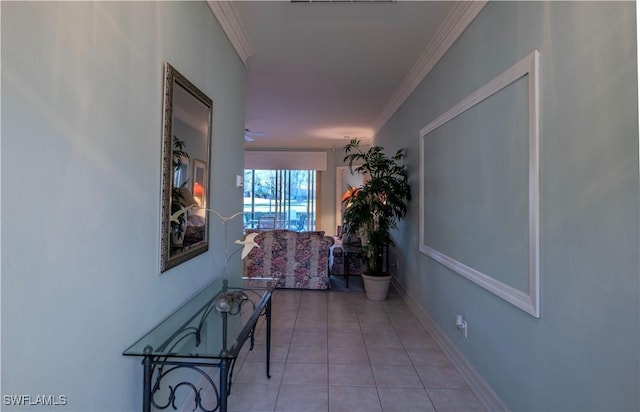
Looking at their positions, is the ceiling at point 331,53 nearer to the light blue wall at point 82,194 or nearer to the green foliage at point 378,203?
the green foliage at point 378,203

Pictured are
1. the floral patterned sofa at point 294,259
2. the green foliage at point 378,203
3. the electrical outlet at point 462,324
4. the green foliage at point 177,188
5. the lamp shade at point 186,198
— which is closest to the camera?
the green foliage at point 177,188

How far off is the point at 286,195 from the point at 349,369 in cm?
651

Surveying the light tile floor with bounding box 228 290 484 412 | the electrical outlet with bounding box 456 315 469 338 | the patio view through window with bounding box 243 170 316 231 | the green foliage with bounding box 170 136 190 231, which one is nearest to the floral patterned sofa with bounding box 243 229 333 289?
the light tile floor with bounding box 228 290 484 412

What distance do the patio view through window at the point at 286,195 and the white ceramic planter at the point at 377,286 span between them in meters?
4.57

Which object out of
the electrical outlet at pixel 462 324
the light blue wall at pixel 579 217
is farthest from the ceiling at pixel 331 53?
the electrical outlet at pixel 462 324

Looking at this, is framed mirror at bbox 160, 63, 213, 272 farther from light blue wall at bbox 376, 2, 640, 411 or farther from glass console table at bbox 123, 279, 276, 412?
light blue wall at bbox 376, 2, 640, 411

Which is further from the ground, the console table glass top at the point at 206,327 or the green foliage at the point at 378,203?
the green foliage at the point at 378,203

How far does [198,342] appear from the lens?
1467 millimetres

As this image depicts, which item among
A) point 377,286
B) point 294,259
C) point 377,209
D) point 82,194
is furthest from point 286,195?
point 82,194

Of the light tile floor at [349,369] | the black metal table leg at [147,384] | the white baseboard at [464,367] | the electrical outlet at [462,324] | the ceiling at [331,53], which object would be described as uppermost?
the ceiling at [331,53]

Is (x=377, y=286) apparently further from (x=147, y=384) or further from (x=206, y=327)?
(x=147, y=384)

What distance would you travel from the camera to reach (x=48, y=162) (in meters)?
0.94

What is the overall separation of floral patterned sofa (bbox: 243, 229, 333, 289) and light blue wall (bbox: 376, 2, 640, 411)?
2842 mm

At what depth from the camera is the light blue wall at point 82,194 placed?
Answer: 0.86m
